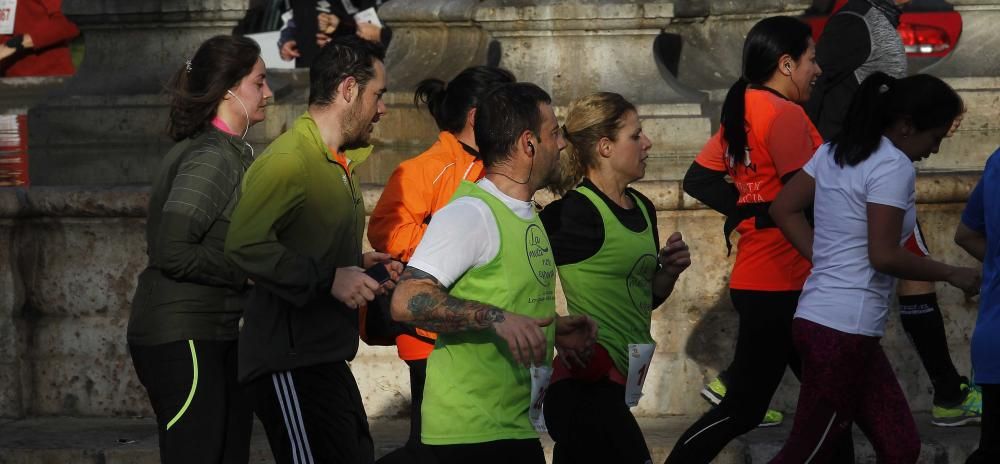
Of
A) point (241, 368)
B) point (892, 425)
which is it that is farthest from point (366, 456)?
point (892, 425)

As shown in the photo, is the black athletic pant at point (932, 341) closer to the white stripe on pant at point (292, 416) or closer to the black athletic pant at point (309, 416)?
the black athletic pant at point (309, 416)

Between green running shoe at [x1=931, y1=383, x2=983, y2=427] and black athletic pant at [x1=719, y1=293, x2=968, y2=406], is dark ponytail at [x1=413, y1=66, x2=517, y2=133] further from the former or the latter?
green running shoe at [x1=931, y1=383, x2=983, y2=427]

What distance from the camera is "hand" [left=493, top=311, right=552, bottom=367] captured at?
4.54 m

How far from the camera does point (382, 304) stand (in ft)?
18.4

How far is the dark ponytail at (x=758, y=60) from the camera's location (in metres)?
6.39

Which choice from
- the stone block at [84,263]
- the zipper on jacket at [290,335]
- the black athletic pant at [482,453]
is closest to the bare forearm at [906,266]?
the black athletic pant at [482,453]

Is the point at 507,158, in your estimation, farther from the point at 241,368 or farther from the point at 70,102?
the point at 70,102

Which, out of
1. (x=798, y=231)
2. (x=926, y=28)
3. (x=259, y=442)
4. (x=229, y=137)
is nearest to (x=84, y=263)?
(x=259, y=442)

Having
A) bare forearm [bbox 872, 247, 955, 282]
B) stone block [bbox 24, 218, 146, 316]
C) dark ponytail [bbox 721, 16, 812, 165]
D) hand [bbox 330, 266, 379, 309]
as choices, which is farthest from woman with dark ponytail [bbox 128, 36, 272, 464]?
stone block [bbox 24, 218, 146, 316]

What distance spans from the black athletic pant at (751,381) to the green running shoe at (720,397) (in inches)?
53.9

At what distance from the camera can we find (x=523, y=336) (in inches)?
179

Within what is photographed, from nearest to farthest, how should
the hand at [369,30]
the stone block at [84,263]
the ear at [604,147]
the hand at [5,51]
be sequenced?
the ear at [604,147] < the stone block at [84,263] < the hand at [369,30] < the hand at [5,51]

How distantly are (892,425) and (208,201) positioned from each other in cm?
221

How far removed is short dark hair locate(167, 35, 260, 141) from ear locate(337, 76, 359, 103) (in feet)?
1.34
